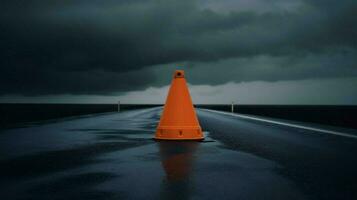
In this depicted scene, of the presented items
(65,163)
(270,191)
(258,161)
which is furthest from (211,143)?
(270,191)

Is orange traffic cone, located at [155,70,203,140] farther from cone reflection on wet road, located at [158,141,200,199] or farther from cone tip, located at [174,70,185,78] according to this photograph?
cone reflection on wet road, located at [158,141,200,199]

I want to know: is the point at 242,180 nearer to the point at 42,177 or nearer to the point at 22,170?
the point at 42,177

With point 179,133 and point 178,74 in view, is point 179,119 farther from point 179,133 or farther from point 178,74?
point 178,74

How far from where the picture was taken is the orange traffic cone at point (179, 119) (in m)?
11.6

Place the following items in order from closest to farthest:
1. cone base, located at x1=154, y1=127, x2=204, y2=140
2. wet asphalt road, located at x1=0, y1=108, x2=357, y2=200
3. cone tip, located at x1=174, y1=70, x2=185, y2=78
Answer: wet asphalt road, located at x1=0, y1=108, x2=357, y2=200, cone base, located at x1=154, y1=127, x2=204, y2=140, cone tip, located at x1=174, y1=70, x2=185, y2=78

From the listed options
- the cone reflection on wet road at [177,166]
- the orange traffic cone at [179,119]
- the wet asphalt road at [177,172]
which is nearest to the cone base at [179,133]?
the orange traffic cone at [179,119]

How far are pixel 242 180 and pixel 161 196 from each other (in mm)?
1447

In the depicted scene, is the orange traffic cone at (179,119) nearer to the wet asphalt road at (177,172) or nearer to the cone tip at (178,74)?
the cone tip at (178,74)

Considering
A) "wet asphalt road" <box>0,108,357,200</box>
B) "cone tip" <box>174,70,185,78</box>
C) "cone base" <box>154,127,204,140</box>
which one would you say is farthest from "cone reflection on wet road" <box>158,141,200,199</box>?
"cone tip" <box>174,70,185,78</box>

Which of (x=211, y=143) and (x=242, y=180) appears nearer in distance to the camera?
(x=242, y=180)

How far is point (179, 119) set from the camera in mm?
11578

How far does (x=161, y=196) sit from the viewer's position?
459 cm

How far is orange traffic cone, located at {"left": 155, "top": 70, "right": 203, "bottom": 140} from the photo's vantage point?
455 inches

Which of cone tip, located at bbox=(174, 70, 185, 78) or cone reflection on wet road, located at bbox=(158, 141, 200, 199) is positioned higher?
cone tip, located at bbox=(174, 70, 185, 78)
